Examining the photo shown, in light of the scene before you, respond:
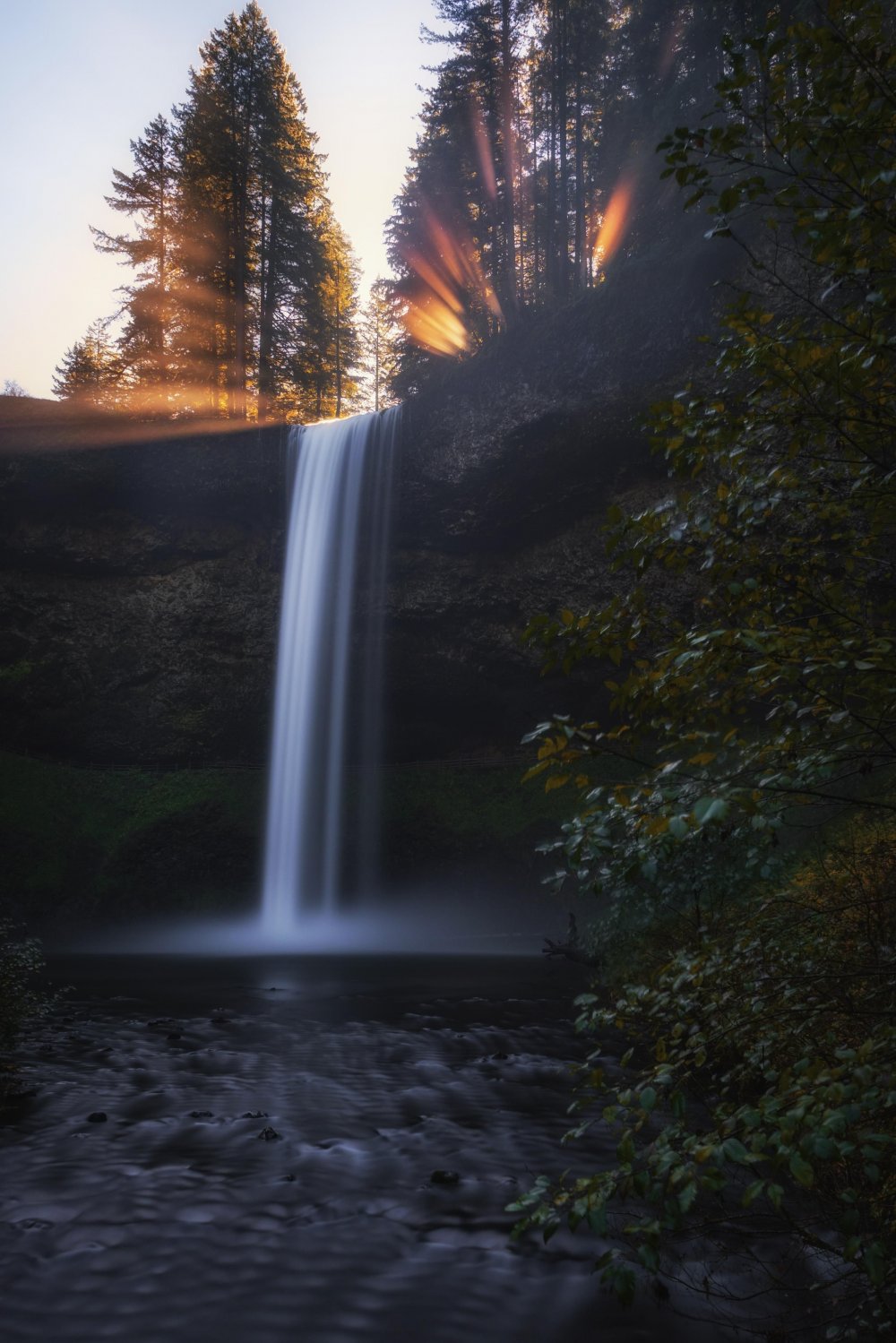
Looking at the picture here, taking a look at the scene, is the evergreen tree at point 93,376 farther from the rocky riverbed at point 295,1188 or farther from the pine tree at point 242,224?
the rocky riverbed at point 295,1188

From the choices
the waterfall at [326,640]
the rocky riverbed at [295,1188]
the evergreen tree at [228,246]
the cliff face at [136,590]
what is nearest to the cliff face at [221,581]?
the cliff face at [136,590]

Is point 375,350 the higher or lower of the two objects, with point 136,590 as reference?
higher

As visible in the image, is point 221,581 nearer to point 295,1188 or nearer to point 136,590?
point 136,590

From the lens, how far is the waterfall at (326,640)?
2506cm

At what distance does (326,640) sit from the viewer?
84.6 feet

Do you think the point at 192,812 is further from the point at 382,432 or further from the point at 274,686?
the point at 382,432

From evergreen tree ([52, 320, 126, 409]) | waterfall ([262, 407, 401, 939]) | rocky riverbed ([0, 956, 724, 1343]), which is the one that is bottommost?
rocky riverbed ([0, 956, 724, 1343])

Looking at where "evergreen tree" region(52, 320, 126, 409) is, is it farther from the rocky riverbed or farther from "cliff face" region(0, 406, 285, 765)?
the rocky riverbed

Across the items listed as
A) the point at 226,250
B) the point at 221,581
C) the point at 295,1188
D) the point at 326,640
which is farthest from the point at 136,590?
the point at 295,1188

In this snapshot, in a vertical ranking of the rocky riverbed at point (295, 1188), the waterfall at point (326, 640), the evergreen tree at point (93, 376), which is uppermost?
the evergreen tree at point (93, 376)

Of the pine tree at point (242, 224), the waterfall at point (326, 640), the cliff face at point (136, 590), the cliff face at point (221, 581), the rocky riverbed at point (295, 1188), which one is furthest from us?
the pine tree at point (242, 224)

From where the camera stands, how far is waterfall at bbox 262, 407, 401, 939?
25.1 meters

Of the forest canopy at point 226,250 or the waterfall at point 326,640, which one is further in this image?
the forest canopy at point 226,250

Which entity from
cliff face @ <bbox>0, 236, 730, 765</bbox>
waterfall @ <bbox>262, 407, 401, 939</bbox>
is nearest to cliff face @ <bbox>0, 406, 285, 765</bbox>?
cliff face @ <bbox>0, 236, 730, 765</bbox>
